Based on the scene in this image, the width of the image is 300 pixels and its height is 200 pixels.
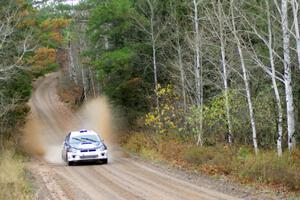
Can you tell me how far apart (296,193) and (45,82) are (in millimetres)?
71360

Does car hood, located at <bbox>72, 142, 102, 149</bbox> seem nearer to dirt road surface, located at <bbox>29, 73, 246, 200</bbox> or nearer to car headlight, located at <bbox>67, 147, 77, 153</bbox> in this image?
car headlight, located at <bbox>67, 147, 77, 153</bbox>

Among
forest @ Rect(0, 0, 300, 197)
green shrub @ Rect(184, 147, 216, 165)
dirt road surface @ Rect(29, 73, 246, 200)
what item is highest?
forest @ Rect(0, 0, 300, 197)

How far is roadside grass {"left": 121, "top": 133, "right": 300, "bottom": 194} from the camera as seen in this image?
15852 mm

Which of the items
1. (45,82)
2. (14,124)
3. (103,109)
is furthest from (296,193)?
(45,82)

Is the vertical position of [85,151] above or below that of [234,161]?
above

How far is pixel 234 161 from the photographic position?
19.2 m

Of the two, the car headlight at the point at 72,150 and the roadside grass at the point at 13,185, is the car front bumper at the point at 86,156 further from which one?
the roadside grass at the point at 13,185

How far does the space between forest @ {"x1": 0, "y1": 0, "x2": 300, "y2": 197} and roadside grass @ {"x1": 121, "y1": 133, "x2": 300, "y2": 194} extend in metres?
0.05

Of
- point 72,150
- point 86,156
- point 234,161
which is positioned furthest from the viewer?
point 72,150

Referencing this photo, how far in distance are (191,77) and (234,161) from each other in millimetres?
10669

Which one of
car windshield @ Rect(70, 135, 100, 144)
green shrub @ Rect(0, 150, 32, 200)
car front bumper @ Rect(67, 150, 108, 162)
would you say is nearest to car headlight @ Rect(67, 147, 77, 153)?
car front bumper @ Rect(67, 150, 108, 162)

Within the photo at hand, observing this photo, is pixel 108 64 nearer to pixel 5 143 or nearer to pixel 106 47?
pixel 106 47

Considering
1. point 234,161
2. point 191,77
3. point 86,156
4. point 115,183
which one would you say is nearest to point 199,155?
point 234,161

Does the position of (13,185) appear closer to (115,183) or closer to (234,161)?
(115,183)
